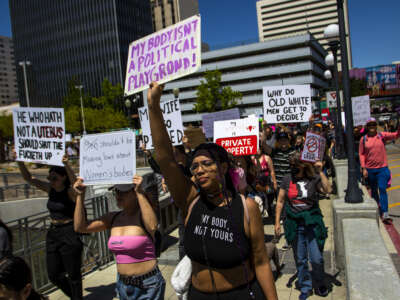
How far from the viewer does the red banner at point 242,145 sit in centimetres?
629

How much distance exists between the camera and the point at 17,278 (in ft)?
6.15

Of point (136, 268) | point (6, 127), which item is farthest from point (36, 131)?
point (6, 127)

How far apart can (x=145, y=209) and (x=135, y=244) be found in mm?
330

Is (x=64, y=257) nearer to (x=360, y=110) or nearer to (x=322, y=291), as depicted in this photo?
(x=322, y=291)

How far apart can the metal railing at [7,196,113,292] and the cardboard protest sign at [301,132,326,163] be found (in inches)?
128

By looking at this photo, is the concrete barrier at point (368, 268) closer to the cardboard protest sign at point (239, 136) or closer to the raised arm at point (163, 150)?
the raised arm at point (163, 150)

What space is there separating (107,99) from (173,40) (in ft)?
170

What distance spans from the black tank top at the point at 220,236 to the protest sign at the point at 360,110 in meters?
8.56

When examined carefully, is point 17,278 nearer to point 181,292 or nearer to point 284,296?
point 181,292

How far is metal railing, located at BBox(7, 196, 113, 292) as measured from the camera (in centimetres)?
518

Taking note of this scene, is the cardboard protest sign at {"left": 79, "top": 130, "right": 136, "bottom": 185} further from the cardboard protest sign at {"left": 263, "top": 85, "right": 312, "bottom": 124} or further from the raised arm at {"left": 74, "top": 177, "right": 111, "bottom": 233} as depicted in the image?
the cardboard protest sign at {"left": 263, "top": 85, "right": 312, "bottom": 124}

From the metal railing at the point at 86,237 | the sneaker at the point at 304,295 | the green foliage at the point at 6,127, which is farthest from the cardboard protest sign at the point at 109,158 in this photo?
the green foliage at the point at 6,127

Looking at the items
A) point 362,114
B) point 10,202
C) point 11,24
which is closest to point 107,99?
point 10,202

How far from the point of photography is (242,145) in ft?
20.8
